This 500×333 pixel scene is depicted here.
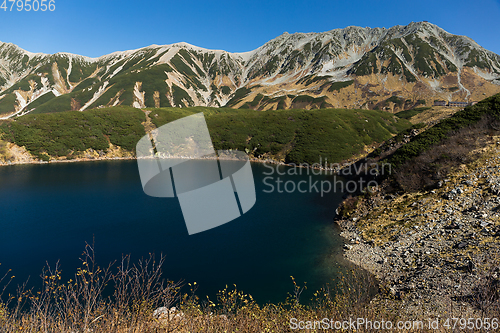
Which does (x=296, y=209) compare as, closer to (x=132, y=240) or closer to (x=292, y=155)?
(x=132, y=240)

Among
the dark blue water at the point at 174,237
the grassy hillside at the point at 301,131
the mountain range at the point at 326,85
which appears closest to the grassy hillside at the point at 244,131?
the grassy hillside at the point at 301,131

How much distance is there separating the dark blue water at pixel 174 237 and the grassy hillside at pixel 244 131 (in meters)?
29.6

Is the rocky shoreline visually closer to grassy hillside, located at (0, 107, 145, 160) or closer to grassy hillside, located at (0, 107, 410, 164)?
grassy hillside, located at (0, 107, 410, 164)

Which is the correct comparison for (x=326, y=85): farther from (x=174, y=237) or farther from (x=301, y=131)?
(x=174, y=237)

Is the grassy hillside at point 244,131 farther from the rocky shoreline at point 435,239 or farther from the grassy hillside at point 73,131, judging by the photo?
the rocky shoreline at point 435,239

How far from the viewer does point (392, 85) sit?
15350 centimetres

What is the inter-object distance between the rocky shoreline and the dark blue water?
2.90m

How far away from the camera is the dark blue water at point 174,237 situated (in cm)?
1653

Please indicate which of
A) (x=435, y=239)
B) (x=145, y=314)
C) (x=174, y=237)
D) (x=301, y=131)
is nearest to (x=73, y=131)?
(x=301, y=131)

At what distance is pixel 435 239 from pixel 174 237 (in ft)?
61.9

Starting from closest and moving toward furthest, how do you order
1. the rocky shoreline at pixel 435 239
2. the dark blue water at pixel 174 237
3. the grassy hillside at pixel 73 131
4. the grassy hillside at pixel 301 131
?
the rocky shoreline at pixel 435 239 < the dark blue water at pixel 174 237 < the grassy hillside at pixel 73 131 < the grassy hillside at pixel 301 131

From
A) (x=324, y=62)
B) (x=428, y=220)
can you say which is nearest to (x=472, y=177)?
(x=428, y=220)

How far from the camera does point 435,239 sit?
57.7 feet

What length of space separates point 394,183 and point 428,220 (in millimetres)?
6858
